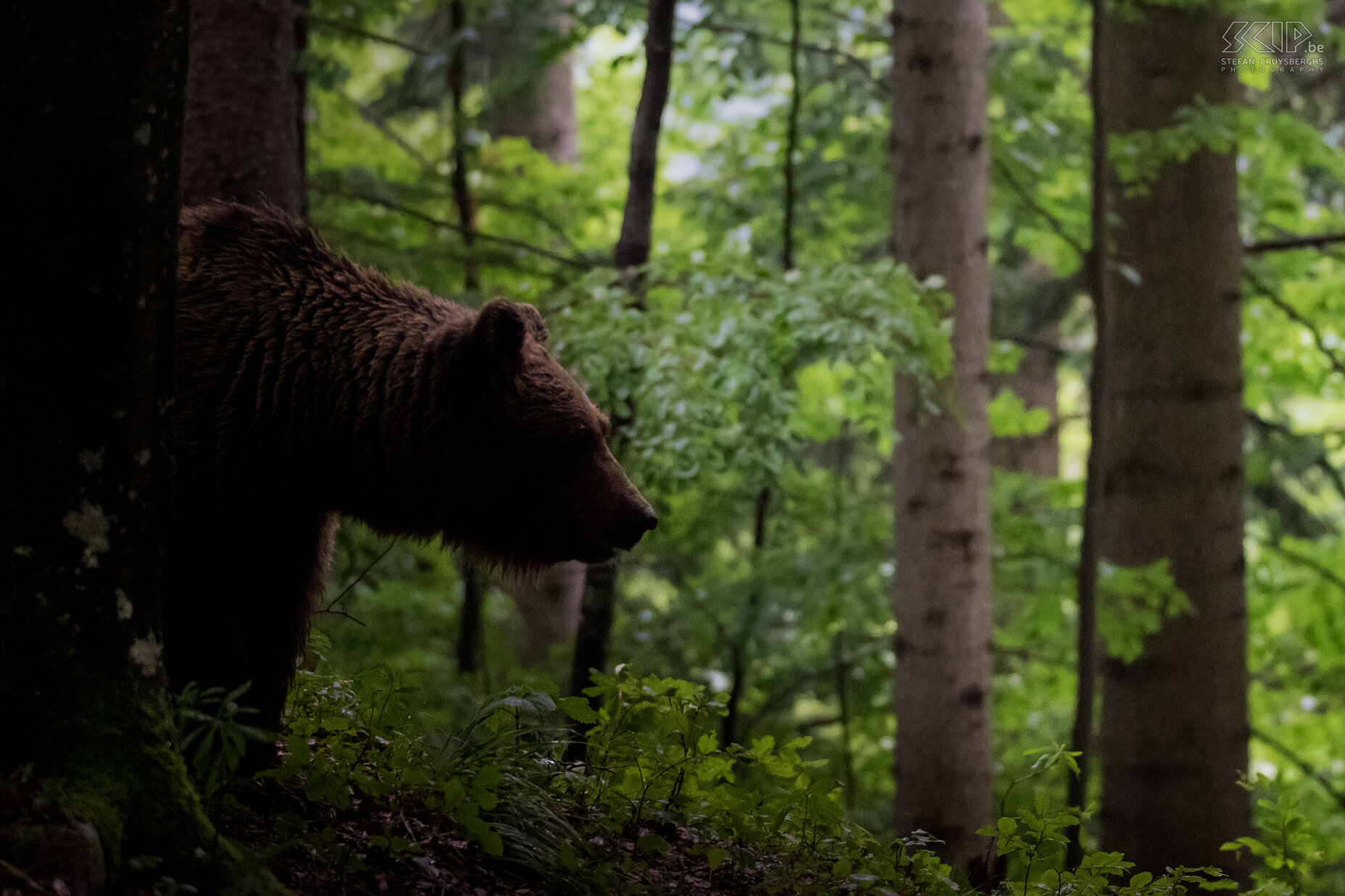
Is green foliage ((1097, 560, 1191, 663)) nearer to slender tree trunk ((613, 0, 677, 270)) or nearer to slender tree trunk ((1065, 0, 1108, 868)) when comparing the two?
slender tree trunk ((1065, 0, 1108, 868))

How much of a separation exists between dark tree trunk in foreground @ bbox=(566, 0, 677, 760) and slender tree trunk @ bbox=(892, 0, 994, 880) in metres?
1.75

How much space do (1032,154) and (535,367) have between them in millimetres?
A: 5528

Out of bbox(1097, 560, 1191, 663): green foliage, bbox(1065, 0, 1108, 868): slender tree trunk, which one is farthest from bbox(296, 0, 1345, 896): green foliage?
bbox(1065, 0, 1108, 868): slender tree trunk

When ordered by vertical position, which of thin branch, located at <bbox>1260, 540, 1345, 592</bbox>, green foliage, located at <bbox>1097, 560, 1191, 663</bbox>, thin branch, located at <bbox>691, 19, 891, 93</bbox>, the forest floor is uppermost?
Result: thin branch, located at <bbox>691, 19, 891, 93</bbox>

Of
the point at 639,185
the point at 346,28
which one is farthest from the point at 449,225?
the point at 639,185

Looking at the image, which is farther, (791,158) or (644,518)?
(791,158)

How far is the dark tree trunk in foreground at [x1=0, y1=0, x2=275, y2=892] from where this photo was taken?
8.18ft

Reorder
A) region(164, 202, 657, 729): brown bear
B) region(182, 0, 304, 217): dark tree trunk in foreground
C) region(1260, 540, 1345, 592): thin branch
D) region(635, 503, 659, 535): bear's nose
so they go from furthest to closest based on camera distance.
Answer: region(1260, 540, 1345, 592): thin branch, region(182, 0, 304, 217): dark tree trunk in foreground, region(635, 503, 659, 535): bear's nose, region(164, 202, 657, 729): brown bear

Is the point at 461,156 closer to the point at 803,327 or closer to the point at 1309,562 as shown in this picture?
the point at 803,327

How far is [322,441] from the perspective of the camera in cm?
377

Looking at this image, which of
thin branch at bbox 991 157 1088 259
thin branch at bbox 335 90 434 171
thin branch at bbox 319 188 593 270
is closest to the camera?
thin branch at bbox 319 188 593 270

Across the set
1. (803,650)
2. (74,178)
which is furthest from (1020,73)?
(74,178)

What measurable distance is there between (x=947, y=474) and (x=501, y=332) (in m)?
3.49

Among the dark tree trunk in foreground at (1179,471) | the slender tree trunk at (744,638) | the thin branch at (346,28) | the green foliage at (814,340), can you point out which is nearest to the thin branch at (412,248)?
the green foliage at (814,340)
